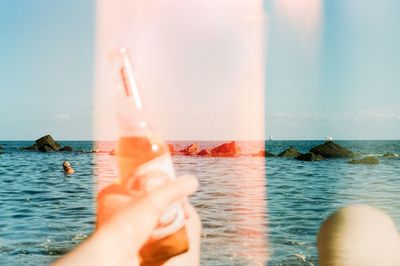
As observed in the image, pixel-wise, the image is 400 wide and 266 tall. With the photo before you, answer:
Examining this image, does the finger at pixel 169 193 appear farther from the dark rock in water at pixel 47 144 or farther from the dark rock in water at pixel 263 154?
the dark rock in water at pixel 47 144

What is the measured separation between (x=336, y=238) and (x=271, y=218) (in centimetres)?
1194

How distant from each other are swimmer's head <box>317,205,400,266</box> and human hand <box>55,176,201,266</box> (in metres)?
0.42

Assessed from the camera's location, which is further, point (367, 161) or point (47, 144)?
point (47, 144)

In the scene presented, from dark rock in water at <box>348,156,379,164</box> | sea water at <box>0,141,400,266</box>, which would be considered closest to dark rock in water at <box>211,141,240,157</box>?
dark rock in water at <box>348,156,379,164</box>

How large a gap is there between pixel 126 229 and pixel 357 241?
2.21 feet

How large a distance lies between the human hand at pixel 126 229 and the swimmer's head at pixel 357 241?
418 millimetres

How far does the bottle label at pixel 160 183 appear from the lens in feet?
4.31

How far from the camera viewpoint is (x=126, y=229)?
1.02 m

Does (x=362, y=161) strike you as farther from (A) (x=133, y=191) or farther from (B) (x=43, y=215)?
(A) (x=133, y=191)

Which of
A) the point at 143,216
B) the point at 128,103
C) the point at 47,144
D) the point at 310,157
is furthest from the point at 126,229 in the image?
the point at 47,144

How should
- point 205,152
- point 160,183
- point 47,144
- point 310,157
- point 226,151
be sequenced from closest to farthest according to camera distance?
point 160,183 < point 310,157 < point 205,152 < point 226,151 < point 47,144

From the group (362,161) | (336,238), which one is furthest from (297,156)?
(336,238)

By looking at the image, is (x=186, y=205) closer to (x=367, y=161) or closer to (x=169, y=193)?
(x=169, y=193)

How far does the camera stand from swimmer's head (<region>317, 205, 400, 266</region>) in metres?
1.44
